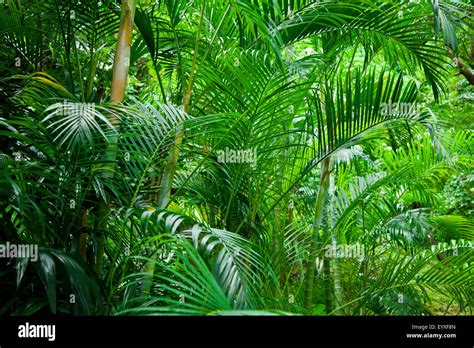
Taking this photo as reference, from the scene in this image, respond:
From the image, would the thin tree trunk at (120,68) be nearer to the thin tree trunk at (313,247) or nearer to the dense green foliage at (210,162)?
the dense green foliage at (210,162)

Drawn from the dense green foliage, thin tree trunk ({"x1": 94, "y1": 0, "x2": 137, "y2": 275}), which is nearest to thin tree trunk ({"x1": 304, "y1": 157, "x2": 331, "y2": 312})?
the dense green foliage

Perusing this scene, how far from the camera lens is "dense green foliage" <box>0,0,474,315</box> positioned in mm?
1784

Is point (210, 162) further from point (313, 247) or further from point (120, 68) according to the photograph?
point (313, 247)

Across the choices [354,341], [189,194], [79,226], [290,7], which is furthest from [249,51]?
[354,341]

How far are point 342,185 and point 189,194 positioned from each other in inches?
47.6

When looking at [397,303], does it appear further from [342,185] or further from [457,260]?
[342,185]

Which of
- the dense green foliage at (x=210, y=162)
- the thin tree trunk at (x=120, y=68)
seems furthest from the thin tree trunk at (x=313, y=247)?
the thin tree trunk at (x=120, y=68)

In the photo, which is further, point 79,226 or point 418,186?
point 418,186

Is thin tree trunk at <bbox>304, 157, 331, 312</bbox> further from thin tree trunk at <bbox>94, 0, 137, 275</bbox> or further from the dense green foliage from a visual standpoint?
thin tree trunk at <bbox>94, 0, 137, 275</bbox>

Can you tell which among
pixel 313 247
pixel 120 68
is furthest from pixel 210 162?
pixel 313 247

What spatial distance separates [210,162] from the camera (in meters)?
2.39

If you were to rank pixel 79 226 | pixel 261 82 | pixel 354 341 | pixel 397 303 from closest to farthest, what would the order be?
pixel 354 341, pixel 79 226, pixel 261 82, pixel 397 303

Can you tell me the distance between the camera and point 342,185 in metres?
3.48

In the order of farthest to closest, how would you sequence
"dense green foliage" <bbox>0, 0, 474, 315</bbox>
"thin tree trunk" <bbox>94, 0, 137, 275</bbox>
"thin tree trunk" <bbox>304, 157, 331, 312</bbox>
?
"thin tree trunk" <bbox>304, 157, 331, 312</bbox>
"thin tree trunk" <bbox>94, 0, 137, 275</bbox>
"dense green foliage" <bbox>0, 0, 474, 315</bbox>
